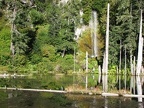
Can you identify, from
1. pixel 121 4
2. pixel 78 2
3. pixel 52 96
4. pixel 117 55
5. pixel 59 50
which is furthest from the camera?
pixel 78 2

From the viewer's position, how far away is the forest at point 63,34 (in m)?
47.3

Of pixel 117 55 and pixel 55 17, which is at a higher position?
pixel 55 17

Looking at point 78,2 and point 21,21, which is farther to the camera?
point 78,2

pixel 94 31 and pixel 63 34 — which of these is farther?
pixel 94 31

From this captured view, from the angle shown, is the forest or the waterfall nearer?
the forest

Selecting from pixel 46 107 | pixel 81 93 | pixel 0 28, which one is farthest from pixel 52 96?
pixel 0 28

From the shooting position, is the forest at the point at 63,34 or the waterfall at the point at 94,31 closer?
the forest at the point at 63,34

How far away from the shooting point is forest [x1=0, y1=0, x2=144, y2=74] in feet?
155

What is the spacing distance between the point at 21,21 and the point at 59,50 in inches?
295

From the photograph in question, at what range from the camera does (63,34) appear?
54.1 metres

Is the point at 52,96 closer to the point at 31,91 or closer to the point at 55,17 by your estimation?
the point at 31,91

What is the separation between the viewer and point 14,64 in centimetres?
4869

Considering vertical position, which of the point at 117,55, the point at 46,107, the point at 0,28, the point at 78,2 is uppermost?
the point at 78,2

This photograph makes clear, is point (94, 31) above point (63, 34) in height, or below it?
above
